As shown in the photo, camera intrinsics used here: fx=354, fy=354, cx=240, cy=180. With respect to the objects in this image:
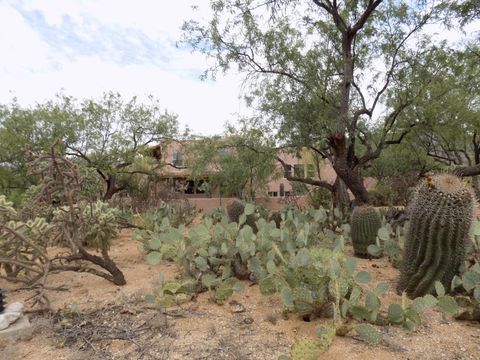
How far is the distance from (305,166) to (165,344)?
1047cm

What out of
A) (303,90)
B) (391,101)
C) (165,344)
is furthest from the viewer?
(391,101)

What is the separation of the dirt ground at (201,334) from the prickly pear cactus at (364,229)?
151 cm

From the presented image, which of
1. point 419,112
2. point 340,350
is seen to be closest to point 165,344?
point 340,350

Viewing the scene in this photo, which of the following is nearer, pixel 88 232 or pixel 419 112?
pixel 88 232

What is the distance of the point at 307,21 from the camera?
25.5 ft

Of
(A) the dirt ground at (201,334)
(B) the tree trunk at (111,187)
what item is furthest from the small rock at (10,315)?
(B) the tree trunk at (111,187)

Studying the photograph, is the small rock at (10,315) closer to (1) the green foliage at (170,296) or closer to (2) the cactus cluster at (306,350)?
(1) the green foliage at (170,296)

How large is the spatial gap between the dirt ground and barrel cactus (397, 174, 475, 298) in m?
0.30

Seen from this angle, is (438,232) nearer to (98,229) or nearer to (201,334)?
(201,334)

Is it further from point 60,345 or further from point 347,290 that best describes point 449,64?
point 60,345

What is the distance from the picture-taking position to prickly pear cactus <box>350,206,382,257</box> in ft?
15.8

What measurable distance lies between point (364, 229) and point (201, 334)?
309cm

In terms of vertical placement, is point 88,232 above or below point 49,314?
above

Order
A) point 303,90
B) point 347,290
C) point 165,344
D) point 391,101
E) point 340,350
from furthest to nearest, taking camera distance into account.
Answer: point 391,101
point 303,90
point 347,290
point 165,344
point 340,350
